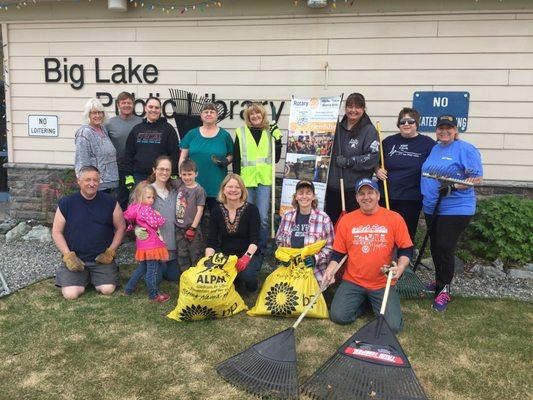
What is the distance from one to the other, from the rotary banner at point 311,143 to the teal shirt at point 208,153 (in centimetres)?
74

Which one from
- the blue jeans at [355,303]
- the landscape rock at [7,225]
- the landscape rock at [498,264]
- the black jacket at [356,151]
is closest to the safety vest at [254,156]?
the black jacket at [356,151]

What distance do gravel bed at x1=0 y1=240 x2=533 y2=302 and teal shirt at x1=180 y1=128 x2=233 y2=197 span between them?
1.42m

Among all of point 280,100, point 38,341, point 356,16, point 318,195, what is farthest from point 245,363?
point 356,16

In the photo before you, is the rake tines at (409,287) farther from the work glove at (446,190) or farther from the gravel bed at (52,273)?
the work glove at (446,190)

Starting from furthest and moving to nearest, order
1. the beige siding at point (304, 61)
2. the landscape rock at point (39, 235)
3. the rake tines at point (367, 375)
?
1. the landscape rock at point (39, 235)
2. the beige siding at point (304, 61)
3. the rake tines at point (367, 375)

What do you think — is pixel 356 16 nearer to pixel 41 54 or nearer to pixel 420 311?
pixel 420 311

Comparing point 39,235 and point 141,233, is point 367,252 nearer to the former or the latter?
point 141,233

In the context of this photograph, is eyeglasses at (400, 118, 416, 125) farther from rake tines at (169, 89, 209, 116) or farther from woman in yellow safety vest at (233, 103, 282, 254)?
rake tines at (169, 89, 209, 116)

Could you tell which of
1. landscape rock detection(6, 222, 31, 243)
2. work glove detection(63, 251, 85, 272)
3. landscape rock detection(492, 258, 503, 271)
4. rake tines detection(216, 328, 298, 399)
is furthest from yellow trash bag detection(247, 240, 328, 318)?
landscape rock detection(6, 222, 31, 243)

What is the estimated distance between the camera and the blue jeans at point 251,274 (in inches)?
157

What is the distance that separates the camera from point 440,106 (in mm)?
5195

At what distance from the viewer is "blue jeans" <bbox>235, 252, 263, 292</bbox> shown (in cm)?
399

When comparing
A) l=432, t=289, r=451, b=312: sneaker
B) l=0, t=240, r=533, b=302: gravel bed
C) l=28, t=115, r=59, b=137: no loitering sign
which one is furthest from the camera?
l=28, t=115, r=59, b=137: no loitering sign

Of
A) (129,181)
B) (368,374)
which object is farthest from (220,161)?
(368,374)
